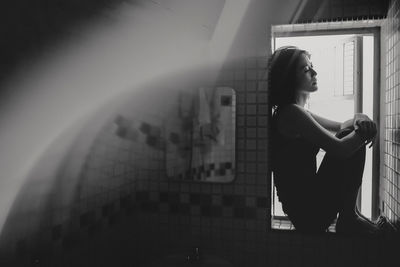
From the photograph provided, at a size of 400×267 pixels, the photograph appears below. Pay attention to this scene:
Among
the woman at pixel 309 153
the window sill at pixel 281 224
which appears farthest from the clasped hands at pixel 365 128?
the window sill at pixel 281 224

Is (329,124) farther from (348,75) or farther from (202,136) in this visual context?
(202,136)

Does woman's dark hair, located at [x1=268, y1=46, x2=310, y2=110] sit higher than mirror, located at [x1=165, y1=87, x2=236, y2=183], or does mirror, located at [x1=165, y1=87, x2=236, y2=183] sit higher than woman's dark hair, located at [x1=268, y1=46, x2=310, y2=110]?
woman's dark hair, located at [x1=268, y1=46, x2=310, y2=110]

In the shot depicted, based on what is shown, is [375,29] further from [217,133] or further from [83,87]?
[83,87]

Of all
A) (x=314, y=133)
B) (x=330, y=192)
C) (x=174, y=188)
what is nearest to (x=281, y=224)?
(x=330, y=192)

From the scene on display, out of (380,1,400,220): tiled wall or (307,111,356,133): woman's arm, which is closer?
(380,1,400,220): tiled wall

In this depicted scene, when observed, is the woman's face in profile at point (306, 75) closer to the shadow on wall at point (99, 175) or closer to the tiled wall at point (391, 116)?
the tiled wall at point (391, 116)

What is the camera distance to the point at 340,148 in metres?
1.77

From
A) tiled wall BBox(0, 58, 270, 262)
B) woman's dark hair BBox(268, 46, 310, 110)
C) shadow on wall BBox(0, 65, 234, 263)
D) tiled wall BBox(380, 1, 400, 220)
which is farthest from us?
woman's dark hair BBox(268, 46, 310, 110)

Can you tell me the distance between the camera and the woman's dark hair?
1.83 meters

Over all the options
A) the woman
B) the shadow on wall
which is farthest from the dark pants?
the shadow on wall

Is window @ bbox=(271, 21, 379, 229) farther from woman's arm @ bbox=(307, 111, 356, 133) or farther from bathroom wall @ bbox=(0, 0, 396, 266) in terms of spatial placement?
bathroom wall @ bbox=(0, 0, 396, 266)

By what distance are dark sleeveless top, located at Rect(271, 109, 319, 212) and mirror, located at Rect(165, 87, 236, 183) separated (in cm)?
23

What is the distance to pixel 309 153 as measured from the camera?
1.81 metres

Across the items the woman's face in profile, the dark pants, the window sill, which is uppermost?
the woman's face in profile
